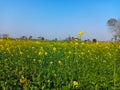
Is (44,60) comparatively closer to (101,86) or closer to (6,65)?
(6,65)

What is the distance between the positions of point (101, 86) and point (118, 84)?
377 millimetres

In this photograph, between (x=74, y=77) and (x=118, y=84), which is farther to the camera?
(x=74, y=77)

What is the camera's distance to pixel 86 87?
7008 mm

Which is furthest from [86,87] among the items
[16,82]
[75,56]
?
[75,56]

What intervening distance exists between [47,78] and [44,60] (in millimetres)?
1980

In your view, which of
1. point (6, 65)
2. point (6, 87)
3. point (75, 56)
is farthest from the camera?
point (75, 56)

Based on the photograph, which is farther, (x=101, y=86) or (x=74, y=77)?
(x=74, y=77)

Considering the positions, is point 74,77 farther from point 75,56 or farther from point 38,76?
point 75,56

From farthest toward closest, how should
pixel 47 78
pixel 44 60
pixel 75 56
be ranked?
pixel 75 56 < pixel 44 60 < pixel 47 78

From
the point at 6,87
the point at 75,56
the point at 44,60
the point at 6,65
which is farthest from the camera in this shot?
the point at 75,56

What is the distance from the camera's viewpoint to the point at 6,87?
6.77 metres

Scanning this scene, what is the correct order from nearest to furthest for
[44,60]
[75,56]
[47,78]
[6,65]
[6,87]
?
[6,87], [47,78], [6,65], [44,60], [75,56]

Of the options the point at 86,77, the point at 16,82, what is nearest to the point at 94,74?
the point at 86,77

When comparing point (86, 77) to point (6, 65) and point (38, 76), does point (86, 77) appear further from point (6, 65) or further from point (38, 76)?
point (6, 65)
